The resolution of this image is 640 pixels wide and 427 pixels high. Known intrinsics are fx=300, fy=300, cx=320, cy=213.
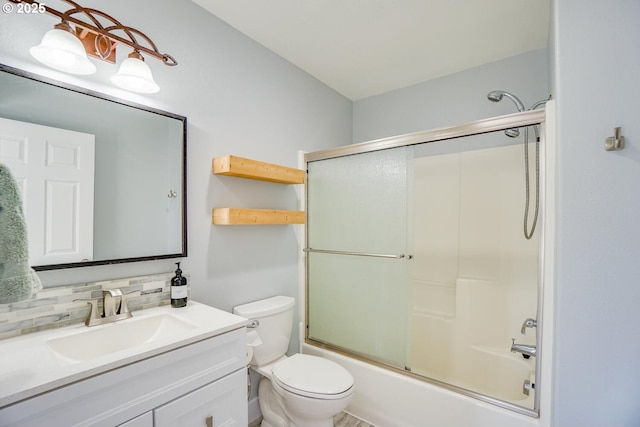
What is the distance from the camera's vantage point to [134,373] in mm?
945

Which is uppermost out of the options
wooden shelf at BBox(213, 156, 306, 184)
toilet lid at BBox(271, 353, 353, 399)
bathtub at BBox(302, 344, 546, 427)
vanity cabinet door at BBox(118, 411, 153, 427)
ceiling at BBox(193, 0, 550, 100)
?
ceiling at BBox(193, 0, 550, 100)

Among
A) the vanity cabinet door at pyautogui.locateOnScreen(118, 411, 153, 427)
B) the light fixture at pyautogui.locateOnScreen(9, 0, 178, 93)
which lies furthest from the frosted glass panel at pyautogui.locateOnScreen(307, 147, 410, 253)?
the vanity cabinet door at pyautogui.locateOnScreen(118, 411, 153, 427)

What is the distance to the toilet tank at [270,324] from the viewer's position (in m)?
1.78

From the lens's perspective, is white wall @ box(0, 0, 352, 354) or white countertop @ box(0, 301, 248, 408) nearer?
white countertop @ box(0, 301, 248, 408)

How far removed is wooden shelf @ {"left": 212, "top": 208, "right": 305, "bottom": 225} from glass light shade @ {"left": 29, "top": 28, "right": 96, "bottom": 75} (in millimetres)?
856

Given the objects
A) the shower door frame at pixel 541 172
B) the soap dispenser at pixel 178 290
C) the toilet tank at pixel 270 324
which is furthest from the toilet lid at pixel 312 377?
the soap dispenser at pixel 178 290

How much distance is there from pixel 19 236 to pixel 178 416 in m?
0.77

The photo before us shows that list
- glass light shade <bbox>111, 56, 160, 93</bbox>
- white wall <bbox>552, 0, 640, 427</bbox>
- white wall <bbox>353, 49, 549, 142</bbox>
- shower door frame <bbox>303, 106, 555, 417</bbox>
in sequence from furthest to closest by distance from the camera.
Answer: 1. white wall <bbox>353, 49, 549, 142</bbox>
2. shower door frame <bbox>303, 106, 555, 417</bbox>
3. glass light shade <bbox>111, 56, 160, 93</bbox>
4. white wall <bbox>552, 0, 640, 427</bbox>

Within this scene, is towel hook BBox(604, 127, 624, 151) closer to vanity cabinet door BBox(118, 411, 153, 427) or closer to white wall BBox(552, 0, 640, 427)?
white wall BBox(552, 0, 640, 427)

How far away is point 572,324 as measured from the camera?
1.26 metres

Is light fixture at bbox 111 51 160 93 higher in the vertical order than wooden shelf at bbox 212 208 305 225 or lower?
higher

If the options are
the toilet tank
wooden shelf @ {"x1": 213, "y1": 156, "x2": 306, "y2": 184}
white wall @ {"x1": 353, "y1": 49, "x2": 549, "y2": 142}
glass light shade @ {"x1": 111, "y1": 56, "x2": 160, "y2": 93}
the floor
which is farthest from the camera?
white wall @ {"x1": 353, "y1": 49, "x2": 549, "y2": 142}

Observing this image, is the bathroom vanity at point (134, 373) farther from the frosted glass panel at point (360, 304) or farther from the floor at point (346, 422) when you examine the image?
the frosted glass panel at point (360, 304)

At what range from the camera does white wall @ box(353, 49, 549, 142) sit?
2.12 m
